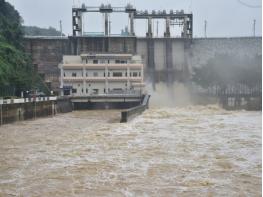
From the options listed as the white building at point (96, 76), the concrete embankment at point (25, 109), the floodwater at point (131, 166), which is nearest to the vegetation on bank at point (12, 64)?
the white building at point (96, 76)

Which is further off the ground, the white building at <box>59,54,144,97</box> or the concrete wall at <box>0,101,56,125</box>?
the white building at <box>59,54,144,97</box>

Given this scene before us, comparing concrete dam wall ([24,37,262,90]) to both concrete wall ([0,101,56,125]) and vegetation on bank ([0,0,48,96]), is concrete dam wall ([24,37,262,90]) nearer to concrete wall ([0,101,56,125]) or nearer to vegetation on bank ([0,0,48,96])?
vegetation on bank ([0,0,48,96])

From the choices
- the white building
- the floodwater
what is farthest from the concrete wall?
the white building

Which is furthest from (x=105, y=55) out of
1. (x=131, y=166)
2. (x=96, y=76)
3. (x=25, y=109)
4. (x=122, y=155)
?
(x=131, y=166)

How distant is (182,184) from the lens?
818 centimetres

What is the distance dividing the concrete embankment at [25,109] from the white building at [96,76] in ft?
48.9

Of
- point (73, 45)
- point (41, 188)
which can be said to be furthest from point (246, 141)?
point (73, 45)

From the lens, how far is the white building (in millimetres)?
50188

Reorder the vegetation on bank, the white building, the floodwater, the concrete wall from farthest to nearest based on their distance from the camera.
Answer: the white building < the vegetation on bank < the concrete wall < the floodwater

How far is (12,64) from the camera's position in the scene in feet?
129

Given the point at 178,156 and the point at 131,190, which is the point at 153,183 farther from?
the point at 178,156

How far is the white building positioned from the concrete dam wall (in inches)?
166

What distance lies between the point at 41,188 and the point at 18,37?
146 ft

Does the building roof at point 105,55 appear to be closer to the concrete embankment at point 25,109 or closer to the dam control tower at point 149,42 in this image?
the dam control tower at point 149,42
